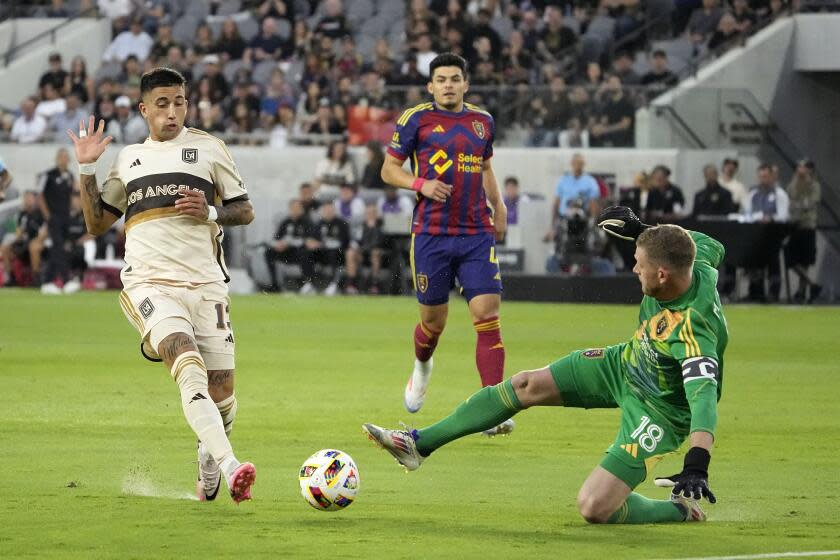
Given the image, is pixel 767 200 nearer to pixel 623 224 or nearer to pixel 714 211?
pixel 714 211

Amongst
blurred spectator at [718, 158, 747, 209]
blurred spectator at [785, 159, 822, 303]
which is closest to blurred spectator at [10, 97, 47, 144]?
blurred spectator at [718, 158, 747, 209]

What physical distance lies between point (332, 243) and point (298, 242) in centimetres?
73

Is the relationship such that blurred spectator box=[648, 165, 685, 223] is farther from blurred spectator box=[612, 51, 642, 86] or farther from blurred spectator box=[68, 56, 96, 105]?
blurred spectator box=[68, 56, 96, 105]

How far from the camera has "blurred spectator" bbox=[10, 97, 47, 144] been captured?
33188mm

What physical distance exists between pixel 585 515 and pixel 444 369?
8546 millimetres

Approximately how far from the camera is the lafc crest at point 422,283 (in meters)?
12.5

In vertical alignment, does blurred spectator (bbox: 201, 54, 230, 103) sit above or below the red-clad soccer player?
below

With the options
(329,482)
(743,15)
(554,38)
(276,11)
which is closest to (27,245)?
(276,11)

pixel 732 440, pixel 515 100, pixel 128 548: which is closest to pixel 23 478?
pixel 128 548

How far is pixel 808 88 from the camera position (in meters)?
31.2

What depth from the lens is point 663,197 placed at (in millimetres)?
26609

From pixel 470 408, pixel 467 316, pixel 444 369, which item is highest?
pixel 470 408

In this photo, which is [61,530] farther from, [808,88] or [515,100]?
[808,88]

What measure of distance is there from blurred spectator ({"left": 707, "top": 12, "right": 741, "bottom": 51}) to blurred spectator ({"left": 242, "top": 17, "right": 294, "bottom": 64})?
890cm
